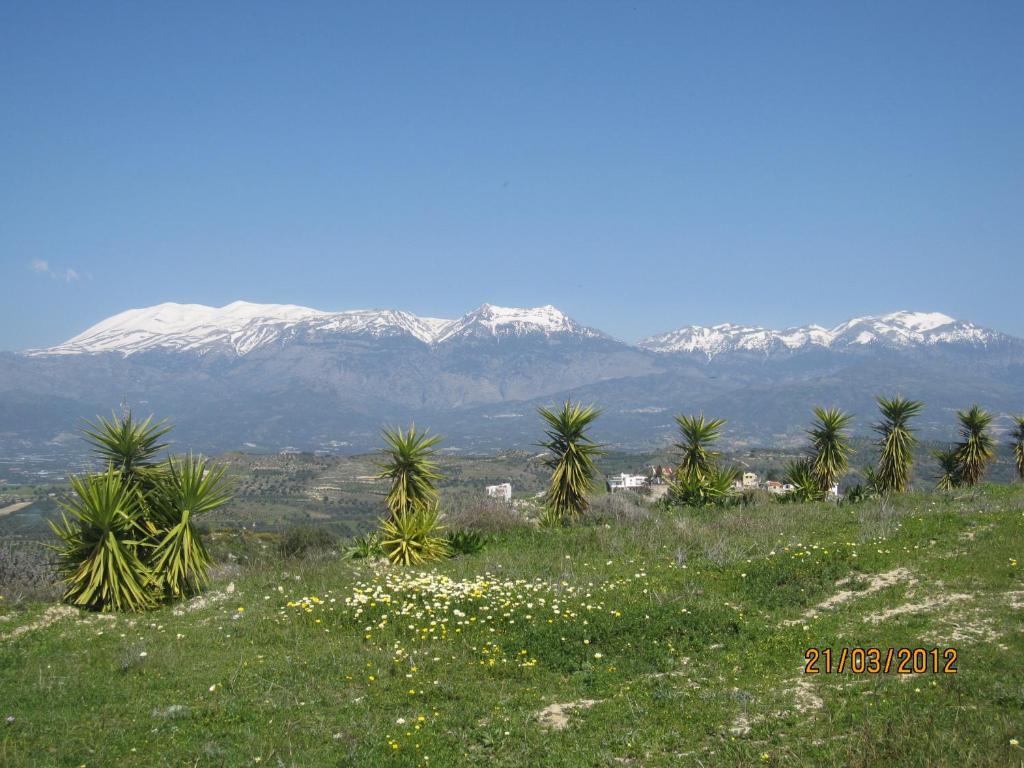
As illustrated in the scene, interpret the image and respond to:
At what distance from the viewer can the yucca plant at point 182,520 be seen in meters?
14.4

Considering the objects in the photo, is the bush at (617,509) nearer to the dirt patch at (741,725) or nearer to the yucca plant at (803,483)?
the yucca plant at (803,483)

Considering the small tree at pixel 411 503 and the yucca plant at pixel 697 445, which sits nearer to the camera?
the small tree at pixel 411 503

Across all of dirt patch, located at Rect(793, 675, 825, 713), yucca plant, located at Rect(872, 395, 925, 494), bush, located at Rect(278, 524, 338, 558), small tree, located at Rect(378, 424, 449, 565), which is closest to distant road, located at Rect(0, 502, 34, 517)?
bush, located at Rect(278, 524, 338, 558)

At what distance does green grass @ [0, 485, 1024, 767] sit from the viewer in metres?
7.51

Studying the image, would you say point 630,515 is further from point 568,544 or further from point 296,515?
point 296,515

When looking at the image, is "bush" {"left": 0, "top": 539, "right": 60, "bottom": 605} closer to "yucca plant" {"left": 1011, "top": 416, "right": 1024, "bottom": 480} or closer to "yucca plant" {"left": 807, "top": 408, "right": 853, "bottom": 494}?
"yucca plant" {"left": 807, "top": 408, "right": 853, "bottom": 494}

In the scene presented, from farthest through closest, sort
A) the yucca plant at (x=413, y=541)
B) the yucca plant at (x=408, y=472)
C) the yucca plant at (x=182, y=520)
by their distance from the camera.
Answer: the yucca plant at (x=408, y=472) → the yucca plant at (x=413, y=541) → the yucca plant at (x=182, y=520)

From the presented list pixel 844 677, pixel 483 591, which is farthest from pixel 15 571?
pixel 844 677

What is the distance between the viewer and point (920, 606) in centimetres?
1139

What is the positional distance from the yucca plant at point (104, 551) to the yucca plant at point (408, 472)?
645cm

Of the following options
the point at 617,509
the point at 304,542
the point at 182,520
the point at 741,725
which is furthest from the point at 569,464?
the point at 741,725

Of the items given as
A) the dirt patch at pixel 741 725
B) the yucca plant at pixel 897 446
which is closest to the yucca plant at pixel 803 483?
the yucca plant at pixel 897 446

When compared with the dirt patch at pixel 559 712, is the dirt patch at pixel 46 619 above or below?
below
